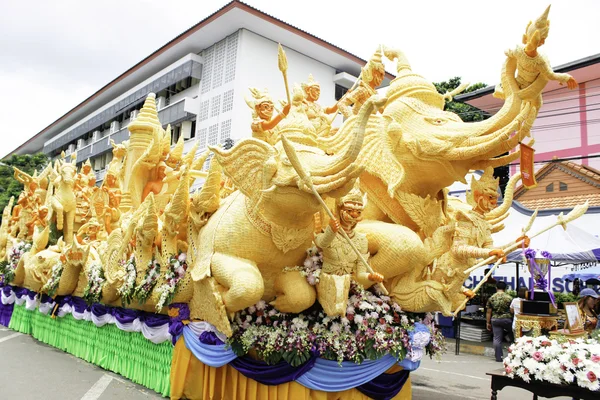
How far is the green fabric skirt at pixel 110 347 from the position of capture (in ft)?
15.8

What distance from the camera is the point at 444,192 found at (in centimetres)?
445

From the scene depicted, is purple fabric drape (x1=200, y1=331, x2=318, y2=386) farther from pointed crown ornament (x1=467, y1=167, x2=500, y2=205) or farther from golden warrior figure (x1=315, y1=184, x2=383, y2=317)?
pointed crown ornament (x1=467, y1=167, x2=500, y2=205)

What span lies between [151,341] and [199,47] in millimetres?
14818

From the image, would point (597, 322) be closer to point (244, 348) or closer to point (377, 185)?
point (377, 185)

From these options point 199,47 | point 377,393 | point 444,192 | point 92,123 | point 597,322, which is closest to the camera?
point 377,393

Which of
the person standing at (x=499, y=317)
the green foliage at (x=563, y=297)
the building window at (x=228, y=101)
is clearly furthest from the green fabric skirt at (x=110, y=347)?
the building window at (x=228, y=101)

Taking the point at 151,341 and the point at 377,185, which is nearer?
the point at 377,185

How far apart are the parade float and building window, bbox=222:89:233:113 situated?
460 inches

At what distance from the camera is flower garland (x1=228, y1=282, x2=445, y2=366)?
357 centimetres

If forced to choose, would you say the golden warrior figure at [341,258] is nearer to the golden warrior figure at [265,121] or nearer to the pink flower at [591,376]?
the golden warrior figure at [265,121]

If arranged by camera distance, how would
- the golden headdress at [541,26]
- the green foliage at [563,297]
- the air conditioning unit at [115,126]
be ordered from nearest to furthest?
the golden headdress at [541,26]
the green foliage at [563,297]
the air conditioning unit at [115,126]

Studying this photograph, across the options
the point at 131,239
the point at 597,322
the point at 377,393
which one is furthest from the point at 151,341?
the point at 597,322

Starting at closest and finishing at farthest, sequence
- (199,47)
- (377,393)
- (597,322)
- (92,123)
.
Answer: (377,393) < (597,322) < (199,47) < (92,123)

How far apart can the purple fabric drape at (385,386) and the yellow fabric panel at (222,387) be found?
65 mm
